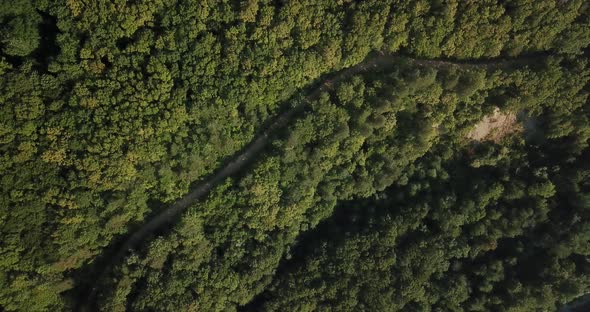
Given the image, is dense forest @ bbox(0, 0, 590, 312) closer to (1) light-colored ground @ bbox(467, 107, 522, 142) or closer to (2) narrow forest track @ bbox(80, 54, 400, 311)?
(2) narrow forest track @ bbox(80, 54, 400, 311)

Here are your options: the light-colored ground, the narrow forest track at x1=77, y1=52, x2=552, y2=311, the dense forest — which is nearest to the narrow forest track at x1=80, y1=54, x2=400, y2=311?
the narrow forest track at x1=77, y1=52, x2=552, y2=311

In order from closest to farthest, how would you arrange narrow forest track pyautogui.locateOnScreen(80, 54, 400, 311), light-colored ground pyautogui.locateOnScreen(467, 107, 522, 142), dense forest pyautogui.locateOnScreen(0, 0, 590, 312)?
1. dense forest pyautogui.locateOnScreen(0, 0, 590, 312)
2. narrow forest track pyautogui.locateOnScreen(80, 54, 400, 311)
3. light-colored ground pyautogui.locateOnScreen(467, 107, 522, 142)

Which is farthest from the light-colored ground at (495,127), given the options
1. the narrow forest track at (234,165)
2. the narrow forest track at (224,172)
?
the narrow forest track at (224,172)

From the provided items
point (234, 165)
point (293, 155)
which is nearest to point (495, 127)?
point (293, 155)

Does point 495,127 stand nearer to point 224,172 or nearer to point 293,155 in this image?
point 293,155

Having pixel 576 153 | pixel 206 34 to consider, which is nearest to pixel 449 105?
pixel 576 153

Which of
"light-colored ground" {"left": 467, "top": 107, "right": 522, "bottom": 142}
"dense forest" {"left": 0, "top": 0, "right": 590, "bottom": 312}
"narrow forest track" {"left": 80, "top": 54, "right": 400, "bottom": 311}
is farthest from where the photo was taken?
"light-colored ground" {"left": 467, "top": 107, "right": 522, "bottom": 142}

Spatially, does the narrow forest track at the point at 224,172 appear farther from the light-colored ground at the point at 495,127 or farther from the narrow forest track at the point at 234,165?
the light-colored ground at the point at 495,127
